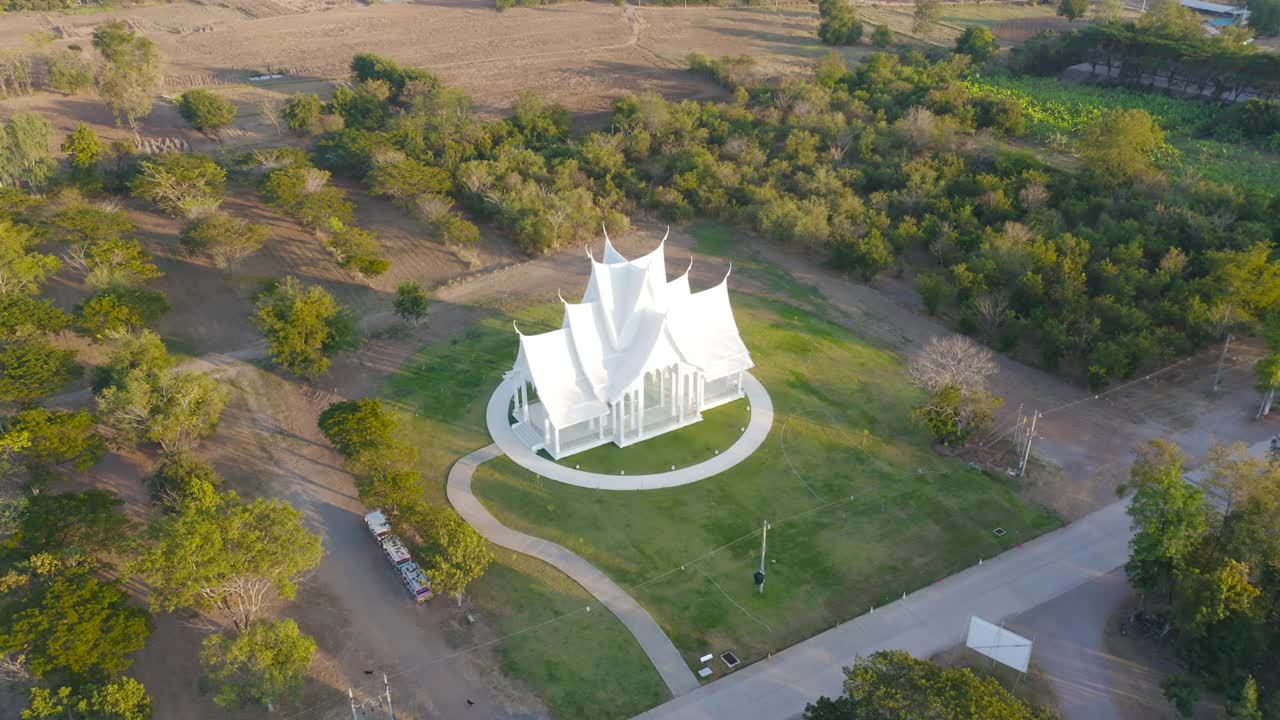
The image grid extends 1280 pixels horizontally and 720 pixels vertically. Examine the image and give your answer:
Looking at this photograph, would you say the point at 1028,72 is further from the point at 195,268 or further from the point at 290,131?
the point at 195,268

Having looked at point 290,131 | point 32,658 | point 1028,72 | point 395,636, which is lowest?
point 395,636

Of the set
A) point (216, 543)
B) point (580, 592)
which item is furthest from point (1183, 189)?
point (216, 543)

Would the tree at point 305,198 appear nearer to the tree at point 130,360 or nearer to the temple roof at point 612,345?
the tree at point 130,360

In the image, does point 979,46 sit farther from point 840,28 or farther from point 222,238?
point 222,238

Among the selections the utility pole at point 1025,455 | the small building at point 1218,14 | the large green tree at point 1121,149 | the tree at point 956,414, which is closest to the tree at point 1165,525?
the utility pole at point 1025,455

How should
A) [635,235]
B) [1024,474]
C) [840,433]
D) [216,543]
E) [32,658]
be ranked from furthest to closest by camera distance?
[635,235] < [840,433] < [1024,474] < [216,543] < [32,658]

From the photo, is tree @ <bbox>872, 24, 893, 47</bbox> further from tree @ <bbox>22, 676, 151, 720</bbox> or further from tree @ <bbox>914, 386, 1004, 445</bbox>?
tree @ <bbox>22, 676, 151, 720</bbox>
